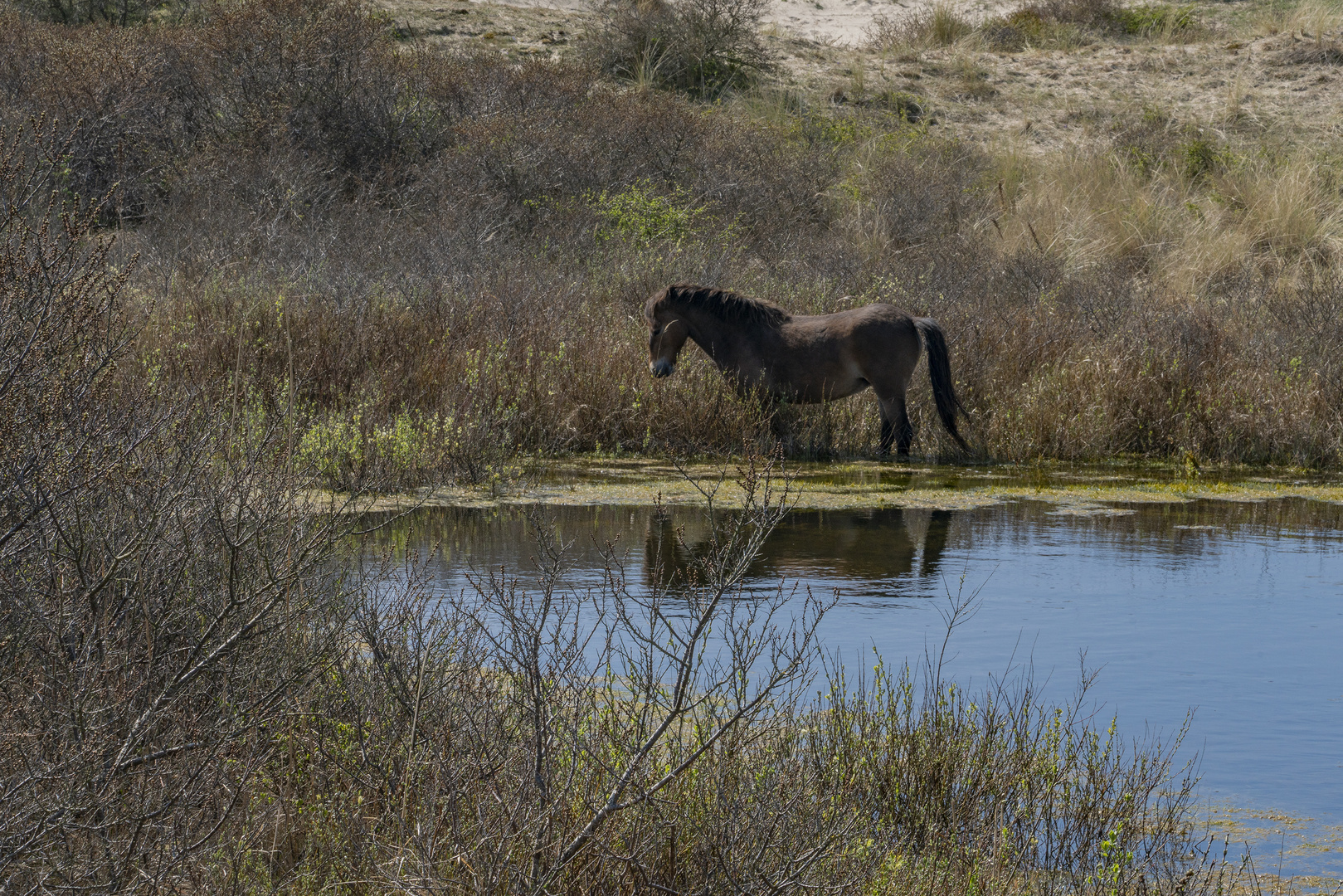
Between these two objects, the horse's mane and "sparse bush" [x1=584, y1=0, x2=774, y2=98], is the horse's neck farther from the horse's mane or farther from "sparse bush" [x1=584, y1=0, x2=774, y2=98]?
"sparse bush" [x1=584, y1=0, x2=774, y2=98]

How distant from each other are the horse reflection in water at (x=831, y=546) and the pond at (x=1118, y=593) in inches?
1.0

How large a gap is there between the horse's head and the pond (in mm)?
1914

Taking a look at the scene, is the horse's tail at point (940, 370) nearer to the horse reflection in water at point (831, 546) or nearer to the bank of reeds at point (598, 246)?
the bank of reeds at point (598, 246)

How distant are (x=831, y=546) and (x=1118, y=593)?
1.88m

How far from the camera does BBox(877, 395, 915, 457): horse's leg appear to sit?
499 inches

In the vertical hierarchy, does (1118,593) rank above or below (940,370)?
below

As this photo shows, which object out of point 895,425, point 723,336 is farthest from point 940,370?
point 723,336

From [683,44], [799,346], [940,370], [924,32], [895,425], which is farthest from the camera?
[924,32]

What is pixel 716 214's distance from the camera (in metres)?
21.8

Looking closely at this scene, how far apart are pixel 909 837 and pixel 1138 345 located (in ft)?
34.5

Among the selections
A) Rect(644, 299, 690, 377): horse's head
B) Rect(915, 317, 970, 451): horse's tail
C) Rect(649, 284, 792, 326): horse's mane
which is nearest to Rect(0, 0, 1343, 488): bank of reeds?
Rect(644, 299, 690, 377): horse's head

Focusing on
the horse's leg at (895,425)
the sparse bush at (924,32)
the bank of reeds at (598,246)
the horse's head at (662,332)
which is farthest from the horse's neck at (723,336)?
the sparse bush at (924,32)

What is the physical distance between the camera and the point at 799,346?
12.5 metres

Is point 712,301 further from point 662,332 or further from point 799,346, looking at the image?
point 799,346
